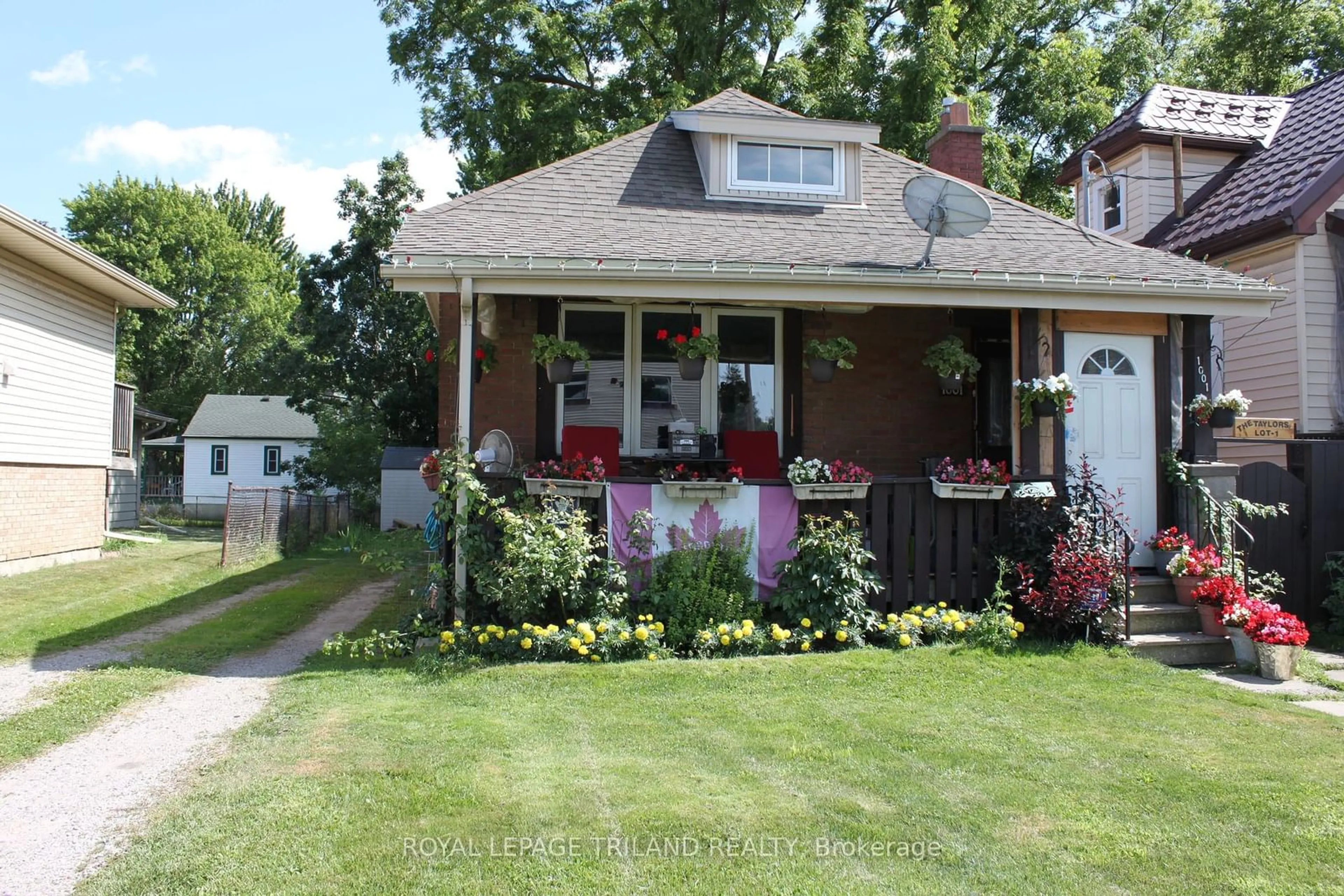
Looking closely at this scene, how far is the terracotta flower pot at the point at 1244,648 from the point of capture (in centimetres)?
691

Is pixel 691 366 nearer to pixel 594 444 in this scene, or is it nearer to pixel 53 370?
pixel 594 444

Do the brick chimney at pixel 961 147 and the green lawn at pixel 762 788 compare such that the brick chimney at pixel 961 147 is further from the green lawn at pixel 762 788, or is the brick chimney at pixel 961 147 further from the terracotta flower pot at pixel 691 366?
the green lawn at pixel 762 788

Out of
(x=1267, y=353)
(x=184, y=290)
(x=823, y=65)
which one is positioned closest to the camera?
(x=1267, y=353)

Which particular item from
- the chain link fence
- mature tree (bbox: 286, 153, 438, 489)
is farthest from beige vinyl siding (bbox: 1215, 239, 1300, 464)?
mature tree (bbox: 286, 153, 438, 489)

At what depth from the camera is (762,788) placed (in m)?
4.35

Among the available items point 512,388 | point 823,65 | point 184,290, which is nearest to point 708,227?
point 512,388

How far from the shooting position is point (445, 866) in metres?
3.55

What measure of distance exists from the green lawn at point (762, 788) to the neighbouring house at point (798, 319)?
2062 mm

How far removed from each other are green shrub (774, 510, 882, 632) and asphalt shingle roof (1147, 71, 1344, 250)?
7416mm

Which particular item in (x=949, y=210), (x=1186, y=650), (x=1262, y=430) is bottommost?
(x=1186, y=650)

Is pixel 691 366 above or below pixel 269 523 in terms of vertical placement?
above

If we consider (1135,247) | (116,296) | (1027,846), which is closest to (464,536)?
(1027,846)

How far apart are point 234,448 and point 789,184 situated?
3119 centimetres

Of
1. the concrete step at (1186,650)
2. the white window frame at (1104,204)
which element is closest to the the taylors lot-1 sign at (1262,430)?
the concrete step at (1186,650)
